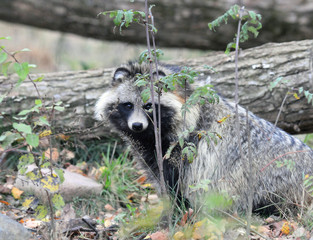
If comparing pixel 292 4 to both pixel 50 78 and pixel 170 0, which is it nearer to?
pixel 170 0

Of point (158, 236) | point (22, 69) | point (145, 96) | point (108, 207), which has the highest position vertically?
point (22, 69)

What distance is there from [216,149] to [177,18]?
3506 mm

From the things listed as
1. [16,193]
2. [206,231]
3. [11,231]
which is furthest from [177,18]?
[11,231]

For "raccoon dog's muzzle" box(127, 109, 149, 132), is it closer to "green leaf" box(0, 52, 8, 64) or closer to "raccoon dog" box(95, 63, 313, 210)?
"raccoon dog" box(95, 63, 313, 210)

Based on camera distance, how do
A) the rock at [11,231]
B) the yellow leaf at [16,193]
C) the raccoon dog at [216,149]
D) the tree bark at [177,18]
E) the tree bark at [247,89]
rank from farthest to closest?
the tree bark at [177,18], the tree bark at [247,89], the yellow leaf at [16,193], the raccoon dog at [216,149], the rock at [11,231]

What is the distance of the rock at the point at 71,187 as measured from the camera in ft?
15.4

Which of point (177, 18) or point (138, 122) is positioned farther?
point (177, 18)

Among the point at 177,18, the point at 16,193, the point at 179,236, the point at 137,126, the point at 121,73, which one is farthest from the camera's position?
the point at 177,18

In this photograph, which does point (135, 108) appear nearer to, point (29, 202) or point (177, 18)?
point (29, 202)

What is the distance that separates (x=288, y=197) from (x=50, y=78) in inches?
127

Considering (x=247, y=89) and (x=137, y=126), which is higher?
(x=247, y=89)

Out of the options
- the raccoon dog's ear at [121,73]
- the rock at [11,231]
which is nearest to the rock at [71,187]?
the raccoon dog's ear at [121,73]

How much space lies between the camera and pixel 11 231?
280 cm

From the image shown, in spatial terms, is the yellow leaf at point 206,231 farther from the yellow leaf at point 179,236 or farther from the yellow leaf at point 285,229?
the yellow leaf at point 285,229
